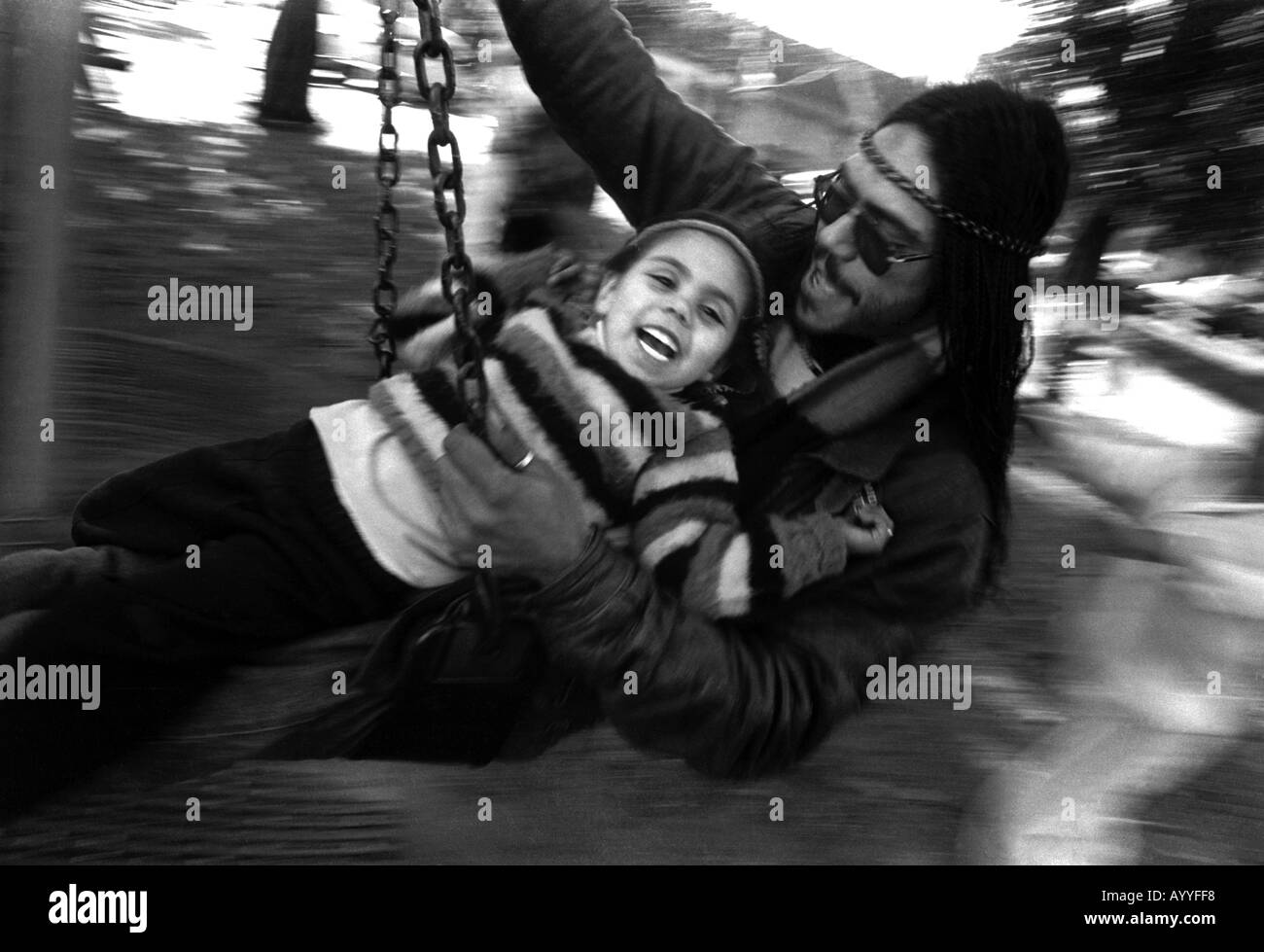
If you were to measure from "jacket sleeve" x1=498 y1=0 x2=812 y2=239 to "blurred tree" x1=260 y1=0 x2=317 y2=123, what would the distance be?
0.92 feet

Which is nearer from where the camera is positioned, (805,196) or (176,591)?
(176,591)

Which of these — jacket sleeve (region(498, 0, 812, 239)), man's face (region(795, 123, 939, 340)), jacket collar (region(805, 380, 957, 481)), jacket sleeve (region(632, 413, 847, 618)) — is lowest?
jacket sleeve (region(632, 413, 847, 618))

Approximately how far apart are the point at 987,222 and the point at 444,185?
0.70 meters

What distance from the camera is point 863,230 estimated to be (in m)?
1.50

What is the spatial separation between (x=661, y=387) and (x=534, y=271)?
231 mm

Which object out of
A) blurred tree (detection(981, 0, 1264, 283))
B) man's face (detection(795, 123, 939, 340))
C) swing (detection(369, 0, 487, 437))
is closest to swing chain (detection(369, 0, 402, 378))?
swing (detection(369, 0, 487, 437))

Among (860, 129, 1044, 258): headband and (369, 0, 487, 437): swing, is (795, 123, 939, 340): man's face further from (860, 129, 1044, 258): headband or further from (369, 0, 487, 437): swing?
(369, 0, 487, 437): swing

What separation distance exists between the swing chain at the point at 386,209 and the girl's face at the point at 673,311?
0.91ft

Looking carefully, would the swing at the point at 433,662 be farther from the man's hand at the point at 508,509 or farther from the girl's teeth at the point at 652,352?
the girl's teeth at the point at 652,352

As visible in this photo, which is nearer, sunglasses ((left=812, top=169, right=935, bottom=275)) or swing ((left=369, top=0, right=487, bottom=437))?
swing ((left=369, top=0, right=487, bottom=437))

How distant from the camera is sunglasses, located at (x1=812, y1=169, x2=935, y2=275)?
4.89 feet

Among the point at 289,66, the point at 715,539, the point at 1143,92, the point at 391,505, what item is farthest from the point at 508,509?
the point at 1143,92

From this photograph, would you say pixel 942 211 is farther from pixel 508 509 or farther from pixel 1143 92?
pixel 508 509
